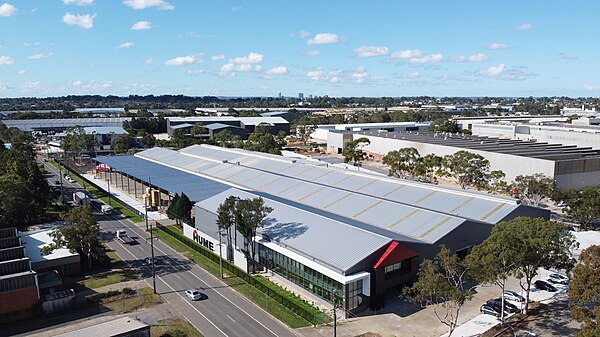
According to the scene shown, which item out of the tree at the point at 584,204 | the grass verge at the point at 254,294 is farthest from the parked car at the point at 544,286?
the tree at the point at 584,204

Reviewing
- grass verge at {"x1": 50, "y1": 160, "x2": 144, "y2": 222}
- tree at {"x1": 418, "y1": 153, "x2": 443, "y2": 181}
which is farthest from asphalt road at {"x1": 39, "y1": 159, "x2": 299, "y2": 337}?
tree at {"x1": 418, "y1": 153, "x2": 443, "y2": 181}

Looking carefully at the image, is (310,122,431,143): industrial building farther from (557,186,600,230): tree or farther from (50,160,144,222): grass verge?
(557,186,600,230): tree

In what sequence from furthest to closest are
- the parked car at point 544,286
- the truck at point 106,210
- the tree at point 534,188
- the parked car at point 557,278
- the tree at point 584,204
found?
1. the truck at point 106,210
2. the tree at point 534,188
3. the tree at point 584,204
4. the parked car at point 557,278
5. the parked car at point 544,286

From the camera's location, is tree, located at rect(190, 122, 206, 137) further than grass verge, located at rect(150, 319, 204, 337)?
Yes

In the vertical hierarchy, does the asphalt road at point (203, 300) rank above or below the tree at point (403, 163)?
below

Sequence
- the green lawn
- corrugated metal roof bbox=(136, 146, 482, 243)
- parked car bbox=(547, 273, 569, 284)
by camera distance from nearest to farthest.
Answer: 1. parked car bbox=(547, 273, 569, 284)
2. the green lawn
3. corrugated metal roof bbox=(136, 146, 482, 243)

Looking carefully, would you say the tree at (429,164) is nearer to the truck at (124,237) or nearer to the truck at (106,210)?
the truck at (124,237)

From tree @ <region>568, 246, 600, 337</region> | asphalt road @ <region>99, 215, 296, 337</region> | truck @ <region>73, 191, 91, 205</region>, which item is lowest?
asphalt road @ <region>99, 215, 296, 337</region>

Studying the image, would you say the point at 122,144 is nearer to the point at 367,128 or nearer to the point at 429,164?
the point at 367,128
